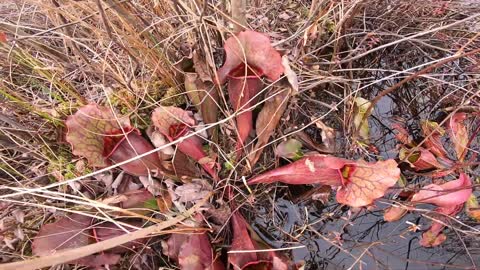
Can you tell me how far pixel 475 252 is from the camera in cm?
108

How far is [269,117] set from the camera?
1.07m

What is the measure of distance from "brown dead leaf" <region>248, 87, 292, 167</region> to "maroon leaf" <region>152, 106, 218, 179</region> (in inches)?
5.0

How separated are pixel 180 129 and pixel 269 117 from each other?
0.79 ft

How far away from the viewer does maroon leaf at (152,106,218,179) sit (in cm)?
105

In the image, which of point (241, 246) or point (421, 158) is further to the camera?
point (421, 158)

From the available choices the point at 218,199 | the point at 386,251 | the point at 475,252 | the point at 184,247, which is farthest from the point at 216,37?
the point at 475,252

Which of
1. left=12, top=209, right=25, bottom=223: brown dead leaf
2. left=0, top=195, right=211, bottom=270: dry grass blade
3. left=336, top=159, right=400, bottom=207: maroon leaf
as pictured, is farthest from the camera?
left=12, top=209, right=25, bottom=223: brown dead leaf

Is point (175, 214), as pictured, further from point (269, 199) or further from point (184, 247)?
point (269, 199)

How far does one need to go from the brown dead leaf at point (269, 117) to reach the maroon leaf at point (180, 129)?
0.13m

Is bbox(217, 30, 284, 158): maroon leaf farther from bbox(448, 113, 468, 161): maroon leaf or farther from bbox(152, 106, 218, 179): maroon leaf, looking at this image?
bbox(448, 113, 468, 161): maroon leaf

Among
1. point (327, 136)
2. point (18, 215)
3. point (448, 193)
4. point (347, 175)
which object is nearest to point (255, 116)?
point (327, 136)

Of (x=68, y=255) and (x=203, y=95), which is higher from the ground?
(x=203, y=95)

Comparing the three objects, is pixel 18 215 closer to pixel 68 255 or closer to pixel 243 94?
pixel 68 255

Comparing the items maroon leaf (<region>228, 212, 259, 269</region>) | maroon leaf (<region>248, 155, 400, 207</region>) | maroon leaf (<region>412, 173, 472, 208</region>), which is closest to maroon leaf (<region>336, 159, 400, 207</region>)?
maroon leaf (<region>248, 155, 400, 207</region>)
